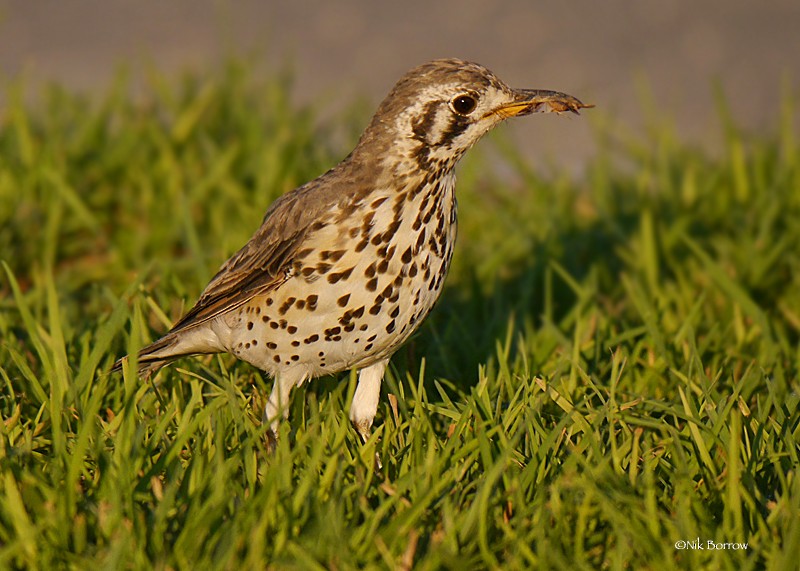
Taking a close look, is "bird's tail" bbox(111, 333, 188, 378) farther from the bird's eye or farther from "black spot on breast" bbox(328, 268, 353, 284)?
the bird's eye

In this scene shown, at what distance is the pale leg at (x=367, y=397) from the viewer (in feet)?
18.5

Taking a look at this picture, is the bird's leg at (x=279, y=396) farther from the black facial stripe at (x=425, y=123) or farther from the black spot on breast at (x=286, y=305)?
the black facial stripe at (x=425, y=123)

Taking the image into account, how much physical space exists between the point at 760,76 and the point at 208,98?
5303 mm

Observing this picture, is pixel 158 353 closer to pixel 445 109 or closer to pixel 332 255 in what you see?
pixel 332 255

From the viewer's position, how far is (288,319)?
5.45 meters

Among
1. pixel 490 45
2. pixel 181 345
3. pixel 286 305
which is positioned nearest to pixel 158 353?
pixel 181 345

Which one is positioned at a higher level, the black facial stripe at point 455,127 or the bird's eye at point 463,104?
the bird's eye at point 463,104

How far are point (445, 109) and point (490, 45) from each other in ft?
22.0

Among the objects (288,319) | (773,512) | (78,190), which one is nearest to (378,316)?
(288,319)

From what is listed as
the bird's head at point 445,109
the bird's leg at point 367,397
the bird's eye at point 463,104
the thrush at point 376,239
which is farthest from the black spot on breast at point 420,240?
the bird's leg at point 367,397

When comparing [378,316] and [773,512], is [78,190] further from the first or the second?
[773,512]

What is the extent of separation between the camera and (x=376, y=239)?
5285mm

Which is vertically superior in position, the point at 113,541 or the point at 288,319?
the point at 288,319

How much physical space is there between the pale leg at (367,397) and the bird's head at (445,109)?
39.8 inches
